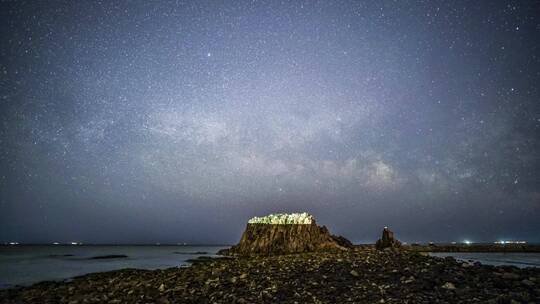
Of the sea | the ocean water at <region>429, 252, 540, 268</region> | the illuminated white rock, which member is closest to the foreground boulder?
the illuminated white rock

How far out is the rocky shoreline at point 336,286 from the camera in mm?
10739

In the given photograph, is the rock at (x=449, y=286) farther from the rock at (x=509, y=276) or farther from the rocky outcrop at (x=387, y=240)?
the rocky outcrop at (x=387, y=240)

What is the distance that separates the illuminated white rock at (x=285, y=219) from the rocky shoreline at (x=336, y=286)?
2518 cm

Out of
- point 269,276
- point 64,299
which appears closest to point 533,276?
point 269,276

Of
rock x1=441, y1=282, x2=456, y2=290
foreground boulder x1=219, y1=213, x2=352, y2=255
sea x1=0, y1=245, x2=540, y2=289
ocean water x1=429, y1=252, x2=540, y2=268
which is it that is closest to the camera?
rock x1=441, y1=282, x2=456, y2=290

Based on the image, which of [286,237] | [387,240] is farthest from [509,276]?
[286,237]

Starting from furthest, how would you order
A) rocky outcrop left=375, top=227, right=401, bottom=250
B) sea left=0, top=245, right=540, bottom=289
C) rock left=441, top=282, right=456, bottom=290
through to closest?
rocky outcrop left=375, top=227, right=401, bottom=250 < sea left=0, top=245, right=540, bottom=289 < rock left=441, top=282, right=456, bottom=290

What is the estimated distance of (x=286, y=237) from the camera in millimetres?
41312

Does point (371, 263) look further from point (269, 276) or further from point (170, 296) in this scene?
point (170, 296)

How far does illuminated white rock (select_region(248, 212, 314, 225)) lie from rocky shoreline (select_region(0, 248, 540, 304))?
2518 cm

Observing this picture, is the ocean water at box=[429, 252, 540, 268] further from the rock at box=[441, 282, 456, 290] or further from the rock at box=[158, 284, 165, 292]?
the rock at box=[158, 284, 165, 292]

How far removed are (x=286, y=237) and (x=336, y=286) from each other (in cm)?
2950

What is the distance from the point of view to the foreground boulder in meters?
39.0

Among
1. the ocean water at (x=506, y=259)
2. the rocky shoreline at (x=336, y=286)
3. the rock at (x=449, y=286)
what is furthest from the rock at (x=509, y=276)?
the ocean water at (x=506, y=259)
